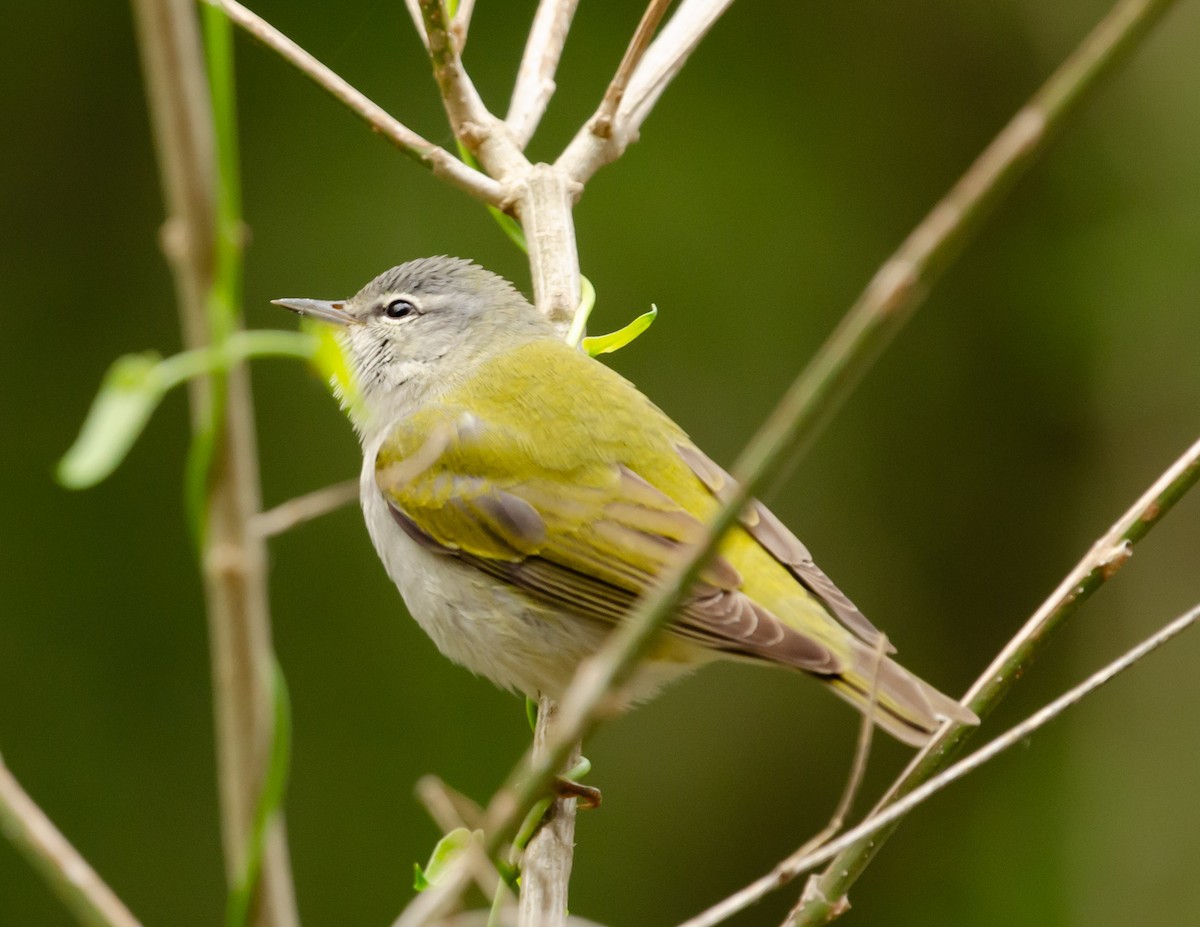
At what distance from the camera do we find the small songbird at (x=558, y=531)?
298 centimetres

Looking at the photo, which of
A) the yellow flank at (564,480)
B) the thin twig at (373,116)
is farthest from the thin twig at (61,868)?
the thin twig at (373,116)

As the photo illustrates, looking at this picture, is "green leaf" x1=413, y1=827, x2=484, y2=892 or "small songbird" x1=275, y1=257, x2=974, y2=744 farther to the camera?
"small songbird" x1=275, y1=257, x2=974, y2=744

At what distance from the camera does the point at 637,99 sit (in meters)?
3.46

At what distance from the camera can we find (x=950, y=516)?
6.21m

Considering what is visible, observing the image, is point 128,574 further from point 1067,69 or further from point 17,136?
point 1067,69

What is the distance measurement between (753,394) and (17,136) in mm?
3198

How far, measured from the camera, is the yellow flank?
3.12 meters

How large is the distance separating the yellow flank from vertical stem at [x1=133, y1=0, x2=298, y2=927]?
2.18 metres

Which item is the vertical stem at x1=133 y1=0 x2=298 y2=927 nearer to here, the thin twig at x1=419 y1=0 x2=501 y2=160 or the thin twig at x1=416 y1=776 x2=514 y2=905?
the thin twig at x1=416 y1=776 x2=514 y2=905

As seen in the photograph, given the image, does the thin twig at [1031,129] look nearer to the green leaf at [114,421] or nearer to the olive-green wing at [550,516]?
the green leaf at [114,421]

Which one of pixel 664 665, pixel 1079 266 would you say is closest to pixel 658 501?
pixel 664 665

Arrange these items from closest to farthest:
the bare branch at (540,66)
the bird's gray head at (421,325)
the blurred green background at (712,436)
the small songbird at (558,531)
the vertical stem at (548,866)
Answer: the vertical stem at (548,866) < the small songbird at (558,531) < the bare branch at (540,66) < the bird's gray head at (421,325) < the blurred green background at (712,436)

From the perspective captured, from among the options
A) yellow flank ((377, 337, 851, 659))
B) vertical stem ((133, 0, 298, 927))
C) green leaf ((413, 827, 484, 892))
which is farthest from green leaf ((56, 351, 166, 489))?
yellow flank ((377, 337, 851, 659))

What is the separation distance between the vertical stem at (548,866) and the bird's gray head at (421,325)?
44.8 inches
